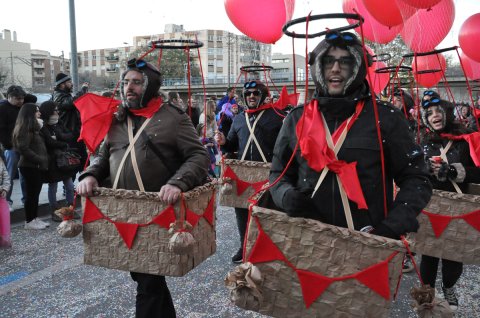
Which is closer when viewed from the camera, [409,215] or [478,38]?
[409,215]

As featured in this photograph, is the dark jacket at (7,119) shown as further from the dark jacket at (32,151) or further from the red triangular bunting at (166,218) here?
the red triangular bunting at (166,218)

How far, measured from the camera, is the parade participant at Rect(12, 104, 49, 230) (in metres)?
5.61

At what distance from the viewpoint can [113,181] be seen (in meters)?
2.91

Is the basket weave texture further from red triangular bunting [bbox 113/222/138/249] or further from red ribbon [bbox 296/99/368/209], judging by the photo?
red triangular bunting [bbox 113/222/138/249]

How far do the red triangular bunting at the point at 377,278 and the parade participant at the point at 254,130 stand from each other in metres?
2.86

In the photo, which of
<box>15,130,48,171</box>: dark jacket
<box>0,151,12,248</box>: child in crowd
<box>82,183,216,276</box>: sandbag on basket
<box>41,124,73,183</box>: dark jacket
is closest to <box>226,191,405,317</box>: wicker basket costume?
<box>82,183,216,276</box>: sandbag on basket

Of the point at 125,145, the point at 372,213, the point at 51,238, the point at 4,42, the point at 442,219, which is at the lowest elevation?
the point at 51,238

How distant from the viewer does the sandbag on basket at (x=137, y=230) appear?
8.38ft

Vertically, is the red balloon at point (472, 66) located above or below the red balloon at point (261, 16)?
below

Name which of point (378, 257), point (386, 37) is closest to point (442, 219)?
point (378, 257)

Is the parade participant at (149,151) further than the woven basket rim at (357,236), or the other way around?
the parade participant at (149,151)

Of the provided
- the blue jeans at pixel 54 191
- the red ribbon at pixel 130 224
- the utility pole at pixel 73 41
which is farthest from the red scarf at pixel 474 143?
the utility pole at pixel 73 41

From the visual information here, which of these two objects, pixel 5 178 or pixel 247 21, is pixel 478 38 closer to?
pixel 247 21

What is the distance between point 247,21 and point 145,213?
8.65ft
